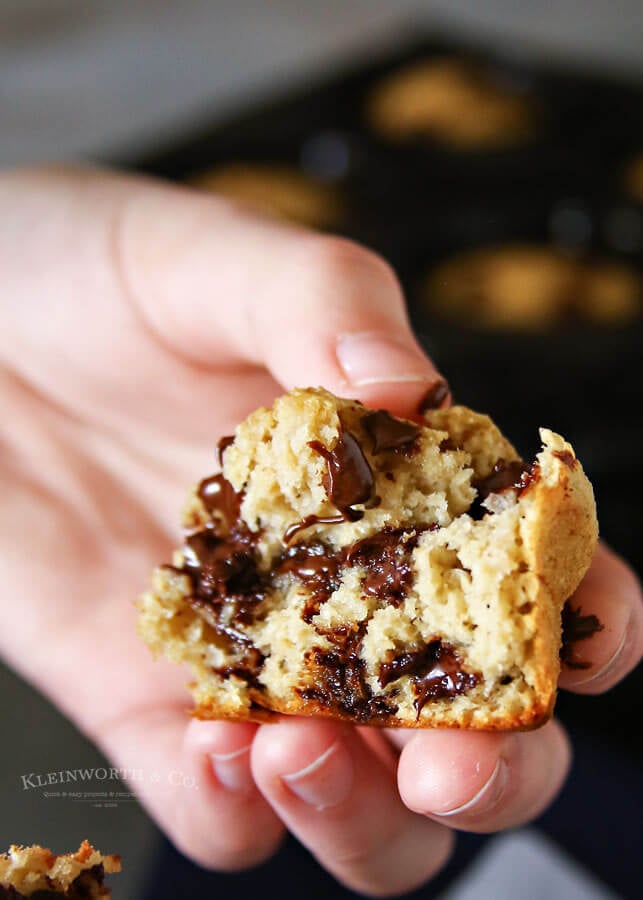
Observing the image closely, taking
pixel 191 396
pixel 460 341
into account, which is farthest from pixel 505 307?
pixel 191 396

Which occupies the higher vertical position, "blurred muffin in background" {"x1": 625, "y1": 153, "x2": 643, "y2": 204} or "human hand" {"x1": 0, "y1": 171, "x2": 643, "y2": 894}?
"human hand" {"x1": 0, "y1": 171, "x2": 643, "y2": 894}

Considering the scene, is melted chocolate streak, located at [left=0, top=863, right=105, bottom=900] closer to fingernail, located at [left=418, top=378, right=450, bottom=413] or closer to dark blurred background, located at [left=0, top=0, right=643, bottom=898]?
fingernail, located at [left=418, top=378, right=450, bottom=413]

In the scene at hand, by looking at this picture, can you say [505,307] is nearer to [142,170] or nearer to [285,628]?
[142,170]

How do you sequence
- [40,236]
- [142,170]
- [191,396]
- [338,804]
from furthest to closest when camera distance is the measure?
[142,170] → [40,236] → [191,396] → [338,804]

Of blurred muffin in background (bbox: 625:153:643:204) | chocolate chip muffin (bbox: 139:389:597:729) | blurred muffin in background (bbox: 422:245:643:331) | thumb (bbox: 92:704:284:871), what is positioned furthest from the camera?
blurred muffin in background (bbox: 625:153:643:204)

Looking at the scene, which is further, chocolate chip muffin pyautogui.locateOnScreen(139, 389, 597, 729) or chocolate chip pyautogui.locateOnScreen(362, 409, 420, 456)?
chocolate chip pyautogui.locateOnScreen(362, 409, 420, 456)

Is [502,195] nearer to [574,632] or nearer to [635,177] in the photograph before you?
[635,177]

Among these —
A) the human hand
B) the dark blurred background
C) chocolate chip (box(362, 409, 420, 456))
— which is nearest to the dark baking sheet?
the dark blurred background
